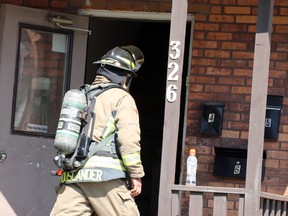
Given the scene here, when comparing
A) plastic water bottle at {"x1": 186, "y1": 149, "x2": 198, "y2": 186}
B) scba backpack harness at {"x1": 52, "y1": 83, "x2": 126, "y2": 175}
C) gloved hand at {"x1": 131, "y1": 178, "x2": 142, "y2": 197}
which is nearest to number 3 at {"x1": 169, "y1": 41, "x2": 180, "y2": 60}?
scba backpack harness at {"x1": 52, "y1": 83, "x2": 126, "y2": 175}

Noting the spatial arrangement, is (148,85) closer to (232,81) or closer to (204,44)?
(204,44)

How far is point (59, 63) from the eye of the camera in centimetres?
749

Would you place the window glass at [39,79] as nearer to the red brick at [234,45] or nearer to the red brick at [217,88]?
the red brick at [217,88]

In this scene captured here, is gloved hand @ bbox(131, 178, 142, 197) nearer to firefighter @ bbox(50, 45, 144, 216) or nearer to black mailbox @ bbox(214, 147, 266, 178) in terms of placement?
firefighter @ bbox(50, 45, 144, 216)

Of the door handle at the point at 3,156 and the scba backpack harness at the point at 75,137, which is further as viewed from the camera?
the door handle at the point at 3,156

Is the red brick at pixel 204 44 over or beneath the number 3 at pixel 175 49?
over

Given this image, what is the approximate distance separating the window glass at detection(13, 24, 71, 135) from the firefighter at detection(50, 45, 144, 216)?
5.05 ft

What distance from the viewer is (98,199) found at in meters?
5.78

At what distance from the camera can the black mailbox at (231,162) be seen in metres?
7.26

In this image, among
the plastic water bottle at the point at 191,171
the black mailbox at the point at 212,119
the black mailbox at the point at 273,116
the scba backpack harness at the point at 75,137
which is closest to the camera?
the scba backpack harness at the point at 75,137

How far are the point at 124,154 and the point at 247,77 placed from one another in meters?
2.10

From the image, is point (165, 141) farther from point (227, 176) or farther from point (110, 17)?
point (110, 17)

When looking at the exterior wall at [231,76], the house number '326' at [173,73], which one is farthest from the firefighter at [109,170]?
the exterior wall at [231,76]

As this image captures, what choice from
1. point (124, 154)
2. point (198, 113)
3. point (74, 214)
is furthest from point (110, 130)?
point (198, 113)
